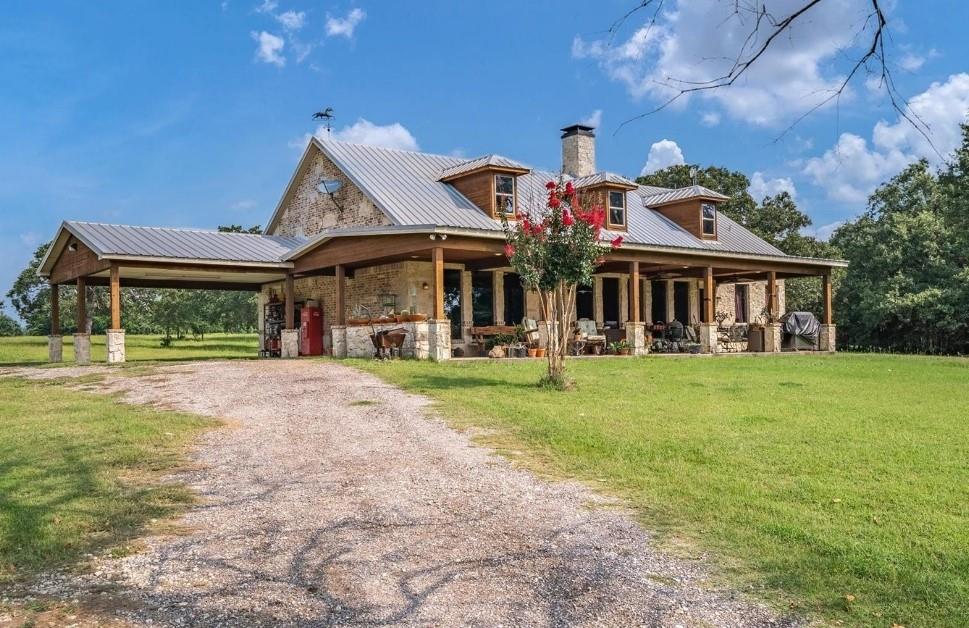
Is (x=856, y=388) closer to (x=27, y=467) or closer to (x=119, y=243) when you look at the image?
(x=27, y=467)

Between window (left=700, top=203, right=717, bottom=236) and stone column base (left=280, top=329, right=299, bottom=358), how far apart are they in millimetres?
13354

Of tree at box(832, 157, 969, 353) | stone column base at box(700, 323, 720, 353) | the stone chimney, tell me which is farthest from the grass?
tree at box(832, 157, 969, 353)

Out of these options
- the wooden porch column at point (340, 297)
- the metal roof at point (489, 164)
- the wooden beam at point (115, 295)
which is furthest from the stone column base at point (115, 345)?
the metal roof at point (489, 164)

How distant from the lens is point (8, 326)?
161 feet

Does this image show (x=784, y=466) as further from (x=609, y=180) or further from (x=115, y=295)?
(x=609, y=180)

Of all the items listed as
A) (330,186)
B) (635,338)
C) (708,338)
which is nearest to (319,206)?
(330,186)

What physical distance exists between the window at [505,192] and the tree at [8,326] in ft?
130

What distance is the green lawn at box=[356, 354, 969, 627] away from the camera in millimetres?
4457

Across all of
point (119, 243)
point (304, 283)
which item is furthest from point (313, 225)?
point (119, 243)

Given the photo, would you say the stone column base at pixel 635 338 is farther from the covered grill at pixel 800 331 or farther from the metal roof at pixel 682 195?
the covered grill at pixel 800 331

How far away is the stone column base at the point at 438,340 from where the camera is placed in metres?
17.2

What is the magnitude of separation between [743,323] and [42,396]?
2360cm

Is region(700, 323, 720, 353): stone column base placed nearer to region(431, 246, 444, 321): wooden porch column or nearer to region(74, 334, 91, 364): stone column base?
region(431, 246, 444, 321): wooden porch column

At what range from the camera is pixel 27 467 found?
7.15m
